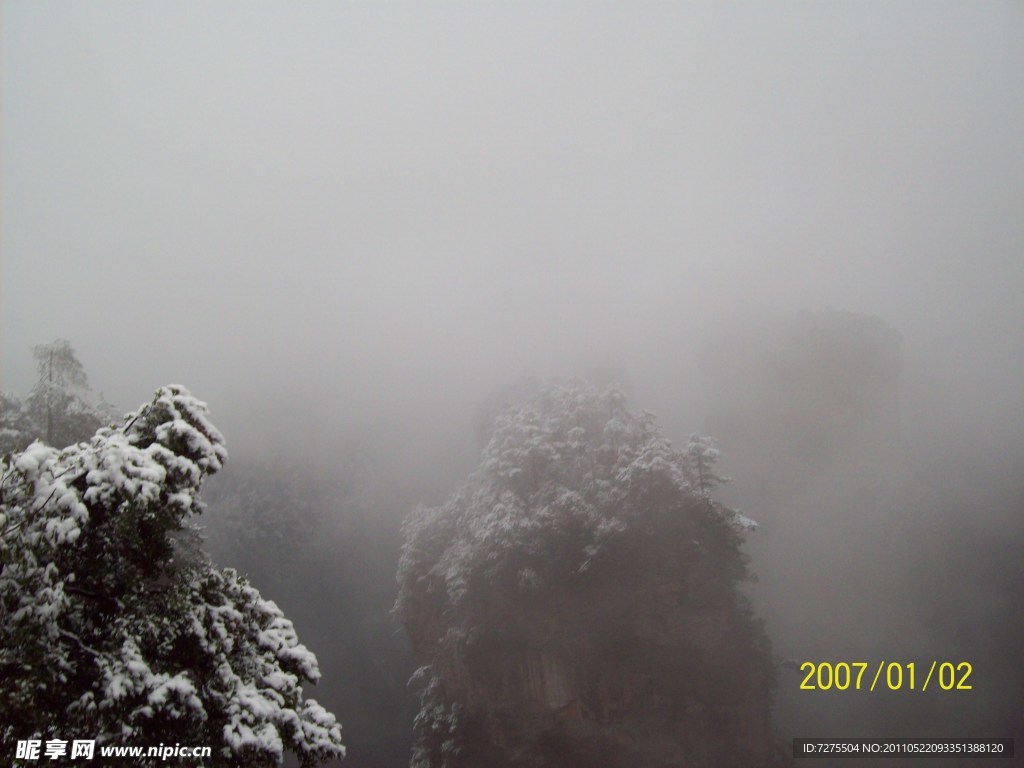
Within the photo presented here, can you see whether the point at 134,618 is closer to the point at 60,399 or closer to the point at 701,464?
the point at 60,399

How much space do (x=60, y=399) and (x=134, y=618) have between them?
11138 mm

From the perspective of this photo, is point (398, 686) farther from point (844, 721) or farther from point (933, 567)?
point (933, 567)

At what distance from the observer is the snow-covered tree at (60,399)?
13852 millimetres

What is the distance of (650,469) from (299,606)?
30.0 meters

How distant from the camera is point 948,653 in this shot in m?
30.1

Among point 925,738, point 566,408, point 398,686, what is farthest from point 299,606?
point 925,738

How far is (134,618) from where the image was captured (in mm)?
6289

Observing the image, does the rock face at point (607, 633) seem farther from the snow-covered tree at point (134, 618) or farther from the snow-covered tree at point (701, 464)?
the snow-covered tree at point (134, 618)

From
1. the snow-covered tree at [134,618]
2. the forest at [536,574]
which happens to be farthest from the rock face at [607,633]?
the snow-covered tree at [134,618]
